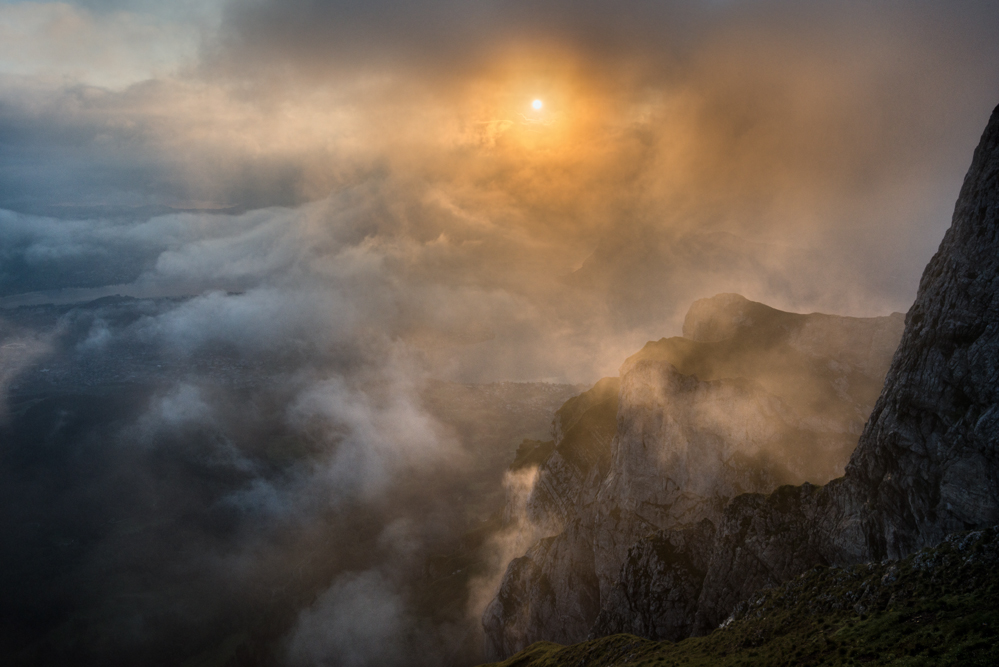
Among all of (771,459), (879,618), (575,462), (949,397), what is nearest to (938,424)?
(949,397)

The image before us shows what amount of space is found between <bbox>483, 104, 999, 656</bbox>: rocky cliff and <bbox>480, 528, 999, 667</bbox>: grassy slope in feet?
21.6

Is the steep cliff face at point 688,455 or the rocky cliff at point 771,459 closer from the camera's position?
the rocky cliff at point 771,459

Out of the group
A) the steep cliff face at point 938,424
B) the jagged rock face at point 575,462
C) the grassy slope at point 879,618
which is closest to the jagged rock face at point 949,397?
the steep cliff face at point 938,424

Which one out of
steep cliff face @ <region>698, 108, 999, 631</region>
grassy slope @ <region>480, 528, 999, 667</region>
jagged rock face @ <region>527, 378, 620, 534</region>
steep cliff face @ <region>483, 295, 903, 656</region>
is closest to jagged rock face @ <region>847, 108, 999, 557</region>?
steep cliff face @ <region>698, 108, 999, 631</region>

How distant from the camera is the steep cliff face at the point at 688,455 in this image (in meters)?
95.6

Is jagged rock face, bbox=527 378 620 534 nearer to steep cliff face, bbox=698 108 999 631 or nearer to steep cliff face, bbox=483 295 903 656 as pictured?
steep cliff face, bbox=483 295 903 656

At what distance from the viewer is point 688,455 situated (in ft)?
353

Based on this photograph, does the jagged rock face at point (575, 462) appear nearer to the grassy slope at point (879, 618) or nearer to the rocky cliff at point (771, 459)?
the rocky cliff at point (771, 459)

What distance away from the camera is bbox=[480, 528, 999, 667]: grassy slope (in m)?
38.4

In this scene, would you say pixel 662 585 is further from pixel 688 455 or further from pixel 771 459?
pixel 771 459

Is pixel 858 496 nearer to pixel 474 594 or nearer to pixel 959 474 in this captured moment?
pixel 959 474

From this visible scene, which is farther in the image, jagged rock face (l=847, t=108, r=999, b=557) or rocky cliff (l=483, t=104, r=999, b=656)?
rocky cliff (l=483, t=104, r=999, b=656)

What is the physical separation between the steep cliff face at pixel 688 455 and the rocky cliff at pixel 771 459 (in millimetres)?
363

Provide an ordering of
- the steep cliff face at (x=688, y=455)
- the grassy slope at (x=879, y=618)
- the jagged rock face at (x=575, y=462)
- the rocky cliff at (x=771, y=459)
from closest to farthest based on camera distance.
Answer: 1. the grassy slope at (x=879, y=618)
2. the rocky cliff at (x=771, y=459)
3. the steep cliff face at (x=688, y=455)
4. the jagged rock face at (x=575, y=462)
